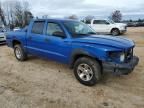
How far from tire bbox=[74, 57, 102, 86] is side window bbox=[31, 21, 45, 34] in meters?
1.98

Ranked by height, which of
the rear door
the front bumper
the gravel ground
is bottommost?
the gravel ground

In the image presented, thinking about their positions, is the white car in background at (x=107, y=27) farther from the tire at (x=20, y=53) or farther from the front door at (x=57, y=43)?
the front door at (x=57, y=43)

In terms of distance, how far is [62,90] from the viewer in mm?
5145

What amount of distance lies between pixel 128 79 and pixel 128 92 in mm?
921

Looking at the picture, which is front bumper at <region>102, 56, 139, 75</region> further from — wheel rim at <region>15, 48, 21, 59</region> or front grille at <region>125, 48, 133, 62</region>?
wheel rim at <region>15, 48, 21, 59</region>

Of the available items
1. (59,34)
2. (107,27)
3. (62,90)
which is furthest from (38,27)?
(107,27)

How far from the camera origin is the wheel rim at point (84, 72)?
5.32 metres

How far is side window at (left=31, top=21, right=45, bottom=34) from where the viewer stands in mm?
6727

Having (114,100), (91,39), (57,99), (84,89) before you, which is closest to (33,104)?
(57,99)

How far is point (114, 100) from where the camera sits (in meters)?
4.55

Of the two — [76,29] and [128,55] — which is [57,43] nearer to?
[76,29]

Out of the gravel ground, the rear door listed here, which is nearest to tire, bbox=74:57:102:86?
the gravel ground

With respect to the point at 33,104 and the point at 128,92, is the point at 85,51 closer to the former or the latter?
the point at 128,92

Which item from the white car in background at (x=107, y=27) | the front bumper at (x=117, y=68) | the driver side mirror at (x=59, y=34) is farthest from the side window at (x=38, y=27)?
the white car in background at (x=107, y=27)
